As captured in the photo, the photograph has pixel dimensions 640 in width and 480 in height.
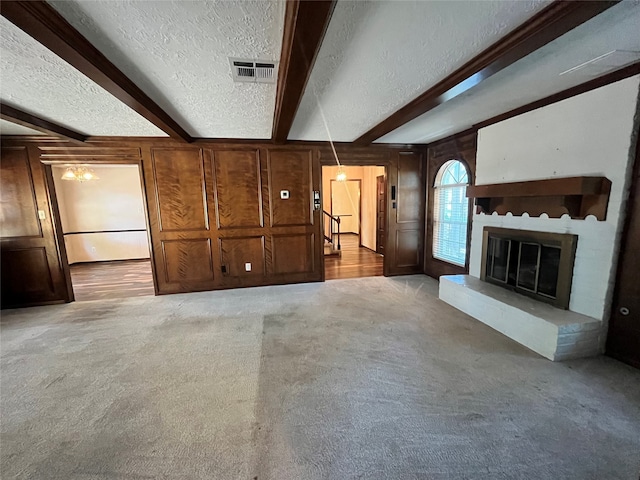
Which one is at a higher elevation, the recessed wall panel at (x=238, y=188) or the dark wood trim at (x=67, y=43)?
the dark wood trim at (x=67, y=43)

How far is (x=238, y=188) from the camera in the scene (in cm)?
409

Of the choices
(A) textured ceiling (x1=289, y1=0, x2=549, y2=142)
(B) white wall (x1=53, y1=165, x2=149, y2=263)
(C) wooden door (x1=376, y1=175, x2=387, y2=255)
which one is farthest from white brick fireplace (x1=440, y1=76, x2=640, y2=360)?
(B) white wall (x1=53, y1=165, x2=149, y2=263)

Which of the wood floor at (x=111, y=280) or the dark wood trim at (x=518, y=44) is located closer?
the dark wood trim at (x=518, y=44)

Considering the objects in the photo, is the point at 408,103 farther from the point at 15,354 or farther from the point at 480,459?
the point at 15,354

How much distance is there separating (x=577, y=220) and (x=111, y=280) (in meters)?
6.83

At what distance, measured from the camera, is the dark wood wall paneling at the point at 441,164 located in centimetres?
361

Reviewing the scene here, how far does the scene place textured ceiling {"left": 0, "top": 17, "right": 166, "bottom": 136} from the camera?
156cm

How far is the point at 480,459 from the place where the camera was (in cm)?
136

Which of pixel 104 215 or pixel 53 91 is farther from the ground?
pixel 53 91

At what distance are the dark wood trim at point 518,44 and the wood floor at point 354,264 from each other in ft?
10.5

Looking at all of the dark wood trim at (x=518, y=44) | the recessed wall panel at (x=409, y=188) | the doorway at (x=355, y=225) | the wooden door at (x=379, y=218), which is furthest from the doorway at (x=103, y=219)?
the dark wood trim at (x=518, y=44)

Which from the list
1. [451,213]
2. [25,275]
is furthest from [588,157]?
[25,275]

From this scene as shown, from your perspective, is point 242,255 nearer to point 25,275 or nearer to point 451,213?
point 25,275

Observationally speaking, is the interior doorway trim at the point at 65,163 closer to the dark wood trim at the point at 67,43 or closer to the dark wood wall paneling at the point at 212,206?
the dark wood wall paneling at the point at 212,206
